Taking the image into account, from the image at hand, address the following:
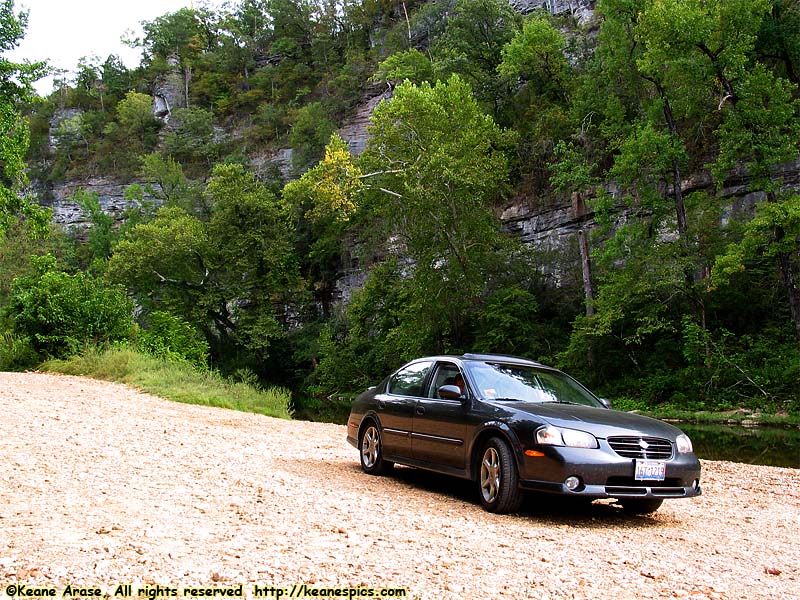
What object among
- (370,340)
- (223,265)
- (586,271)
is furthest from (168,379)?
(223,265)

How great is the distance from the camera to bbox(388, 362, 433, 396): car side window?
852 cm

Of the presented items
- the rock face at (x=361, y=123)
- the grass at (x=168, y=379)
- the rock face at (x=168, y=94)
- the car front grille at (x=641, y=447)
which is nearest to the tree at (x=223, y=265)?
the rock face at (x=361, y=123)

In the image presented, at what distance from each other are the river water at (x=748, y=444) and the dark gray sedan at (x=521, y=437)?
8.00 m

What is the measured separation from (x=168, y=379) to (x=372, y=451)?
37.5ft

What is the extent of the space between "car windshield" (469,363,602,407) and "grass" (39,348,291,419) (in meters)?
11.1

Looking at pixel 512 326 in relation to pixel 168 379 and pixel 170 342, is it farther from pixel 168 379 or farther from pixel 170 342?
pixel 168 379

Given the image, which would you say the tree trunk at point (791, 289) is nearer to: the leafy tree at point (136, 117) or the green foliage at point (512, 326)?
the green foliage at point (512, 326)

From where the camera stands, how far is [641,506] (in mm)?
7258

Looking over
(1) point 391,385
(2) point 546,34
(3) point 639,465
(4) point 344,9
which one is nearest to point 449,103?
(2) point 546,34

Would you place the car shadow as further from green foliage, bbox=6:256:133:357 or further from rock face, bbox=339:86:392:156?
rock face, bbox=339:86:392:156

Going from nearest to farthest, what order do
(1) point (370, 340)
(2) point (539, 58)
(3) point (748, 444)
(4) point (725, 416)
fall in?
(3) point (748, 444) < (4) point (725, 416) < (2) point (539, 58) < (1) point (370, 340)

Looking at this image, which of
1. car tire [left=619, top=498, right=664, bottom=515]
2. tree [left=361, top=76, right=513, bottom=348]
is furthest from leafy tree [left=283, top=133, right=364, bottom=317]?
car tire [left=619, top=498, right=664, bottom=515]

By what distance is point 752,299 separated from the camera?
28516 millimetres

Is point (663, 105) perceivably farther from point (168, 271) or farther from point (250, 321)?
point (168, 271)
